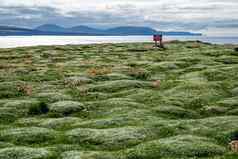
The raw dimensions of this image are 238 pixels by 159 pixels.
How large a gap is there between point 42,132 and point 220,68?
4121cm

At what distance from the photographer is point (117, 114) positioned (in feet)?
136

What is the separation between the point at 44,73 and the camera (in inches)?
2844

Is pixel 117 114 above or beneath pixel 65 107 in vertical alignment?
above

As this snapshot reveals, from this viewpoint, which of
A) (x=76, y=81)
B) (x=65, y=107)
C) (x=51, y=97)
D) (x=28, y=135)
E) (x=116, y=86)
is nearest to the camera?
(x=28, y=135)

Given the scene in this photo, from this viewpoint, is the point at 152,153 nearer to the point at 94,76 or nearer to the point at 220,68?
the point at 94,76

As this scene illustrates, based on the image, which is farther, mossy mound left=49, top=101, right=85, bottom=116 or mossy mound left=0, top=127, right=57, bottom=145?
mossy mound left=49, top=101, right=85, bottom=116

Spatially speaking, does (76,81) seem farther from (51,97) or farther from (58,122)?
(58,122)

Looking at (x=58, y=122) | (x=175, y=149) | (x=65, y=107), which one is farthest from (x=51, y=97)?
(x=175, y=149)

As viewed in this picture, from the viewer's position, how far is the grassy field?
1189 inches

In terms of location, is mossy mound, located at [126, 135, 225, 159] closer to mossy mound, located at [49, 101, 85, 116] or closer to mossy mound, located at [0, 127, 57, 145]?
mossy mound, located at [0, 127, 57, 145]

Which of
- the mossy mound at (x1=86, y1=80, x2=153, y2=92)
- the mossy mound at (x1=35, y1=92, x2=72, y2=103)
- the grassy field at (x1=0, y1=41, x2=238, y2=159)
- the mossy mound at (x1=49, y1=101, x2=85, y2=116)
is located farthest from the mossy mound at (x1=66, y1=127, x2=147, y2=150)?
the mossy mound at (x1=86, y1=80, x2=153, y2=92)

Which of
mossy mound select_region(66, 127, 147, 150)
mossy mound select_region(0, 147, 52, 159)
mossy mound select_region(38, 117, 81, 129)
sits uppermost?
mossy mound select_region(0, 147, 52, 159)

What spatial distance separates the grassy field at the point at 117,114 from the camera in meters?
30.2

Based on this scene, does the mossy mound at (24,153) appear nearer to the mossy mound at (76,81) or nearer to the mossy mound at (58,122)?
the mossy mound at (58,122)
